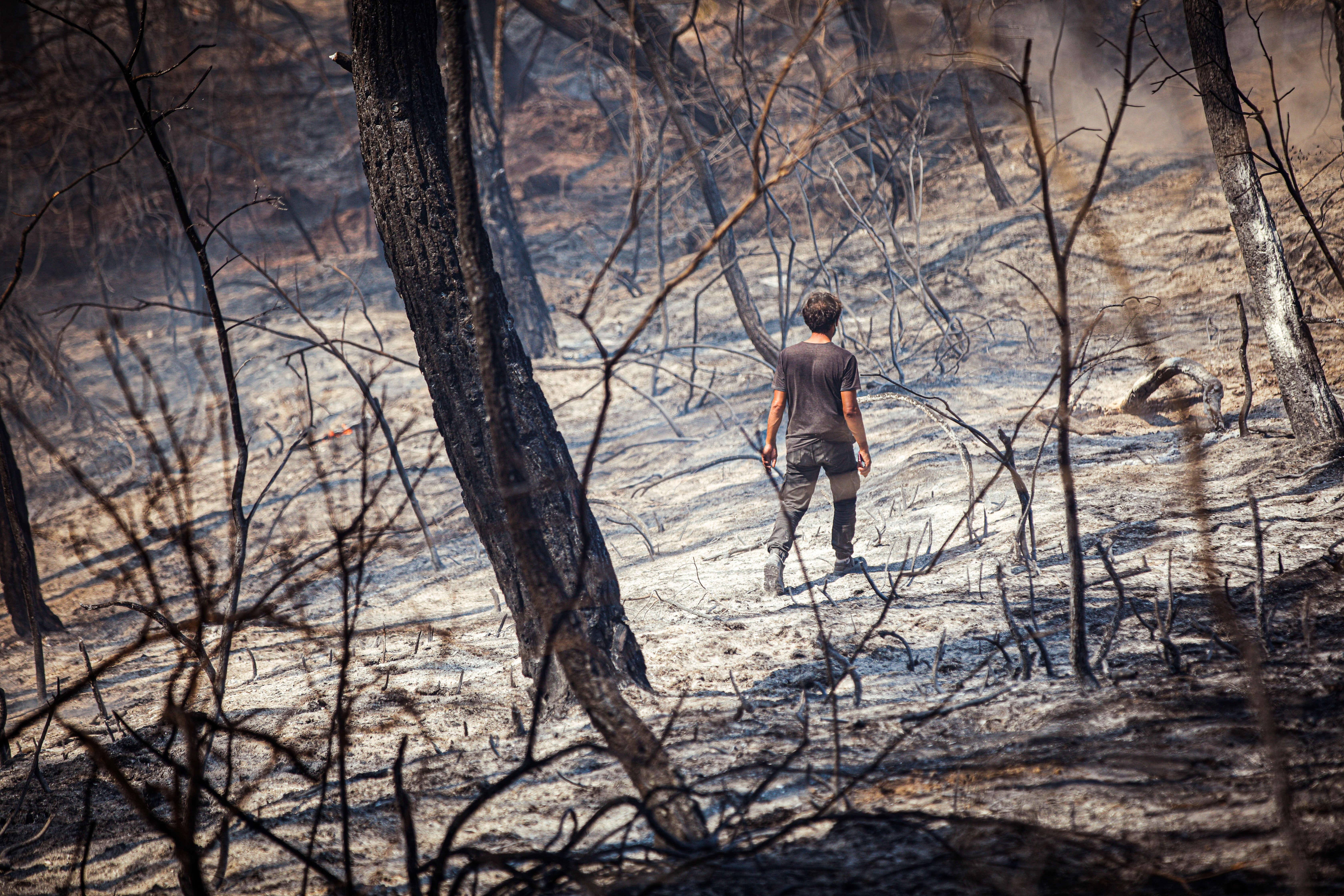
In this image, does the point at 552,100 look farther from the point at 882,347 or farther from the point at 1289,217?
the point at 1289,217

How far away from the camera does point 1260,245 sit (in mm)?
4621

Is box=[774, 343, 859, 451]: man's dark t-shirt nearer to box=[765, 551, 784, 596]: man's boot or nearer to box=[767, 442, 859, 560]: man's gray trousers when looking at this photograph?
box=[767, 442, 859, 560]: man's gray trousers

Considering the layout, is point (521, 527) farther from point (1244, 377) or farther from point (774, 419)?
point (1244, 377)

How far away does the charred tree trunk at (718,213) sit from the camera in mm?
6238

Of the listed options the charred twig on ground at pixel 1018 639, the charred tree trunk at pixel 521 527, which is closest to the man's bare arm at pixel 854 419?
the charred twig on ground at pixel 1018 639

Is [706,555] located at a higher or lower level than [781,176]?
lower

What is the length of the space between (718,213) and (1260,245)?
12.8 ft

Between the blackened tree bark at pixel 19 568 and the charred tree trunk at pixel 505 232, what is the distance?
531 centimetres

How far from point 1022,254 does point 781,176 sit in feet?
27.9

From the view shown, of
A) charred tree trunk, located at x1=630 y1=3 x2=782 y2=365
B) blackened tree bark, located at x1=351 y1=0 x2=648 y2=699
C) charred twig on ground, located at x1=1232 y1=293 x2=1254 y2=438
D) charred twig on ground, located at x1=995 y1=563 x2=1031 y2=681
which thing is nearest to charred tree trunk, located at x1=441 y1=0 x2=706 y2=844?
blackened tree bark, located at x1=351 y1=0 x2=648 y2=699

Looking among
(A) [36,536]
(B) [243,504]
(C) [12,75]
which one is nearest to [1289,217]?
(B) [243,504]

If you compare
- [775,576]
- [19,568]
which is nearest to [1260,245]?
[775,576]

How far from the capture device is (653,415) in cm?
828

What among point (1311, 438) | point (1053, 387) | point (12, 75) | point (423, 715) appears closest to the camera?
point (423, 715)
